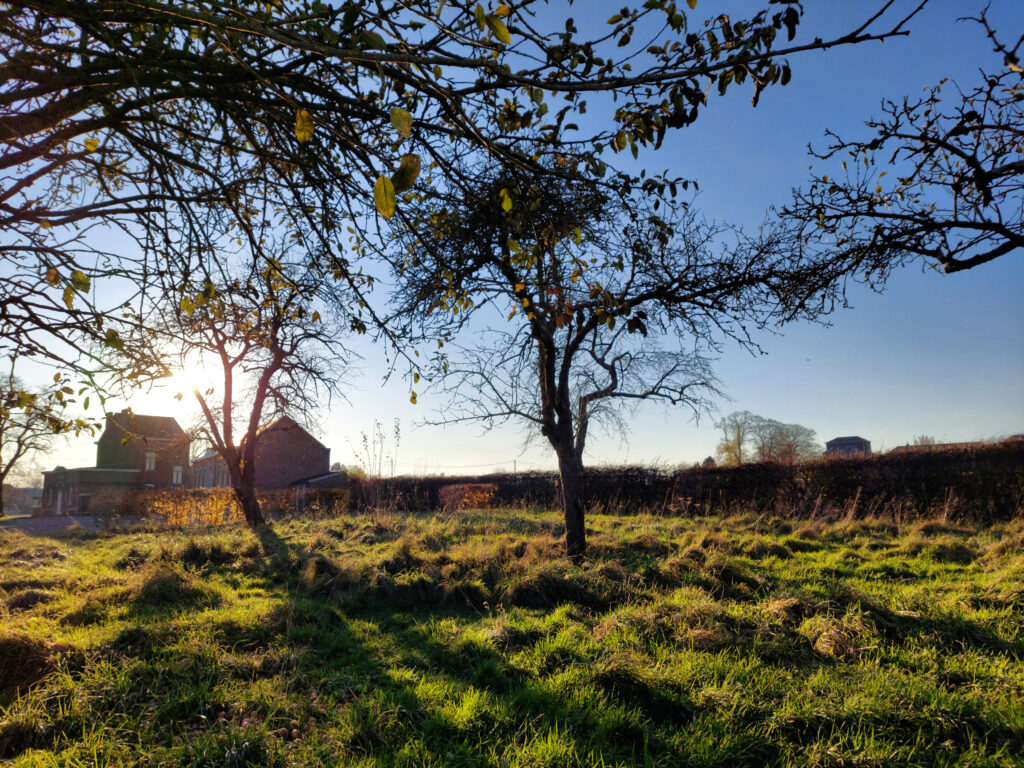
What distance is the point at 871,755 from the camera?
10.1 feet

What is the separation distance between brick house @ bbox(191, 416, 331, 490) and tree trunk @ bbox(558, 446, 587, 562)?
2796 centimetres

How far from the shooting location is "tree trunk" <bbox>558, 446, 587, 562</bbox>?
825 cm

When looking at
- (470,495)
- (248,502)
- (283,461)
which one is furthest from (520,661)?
(283,461)

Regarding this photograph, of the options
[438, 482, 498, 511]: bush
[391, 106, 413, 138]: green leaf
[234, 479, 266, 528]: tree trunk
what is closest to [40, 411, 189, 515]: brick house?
[438, 482, 498, 511]: bush

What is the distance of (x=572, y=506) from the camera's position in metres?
8.28

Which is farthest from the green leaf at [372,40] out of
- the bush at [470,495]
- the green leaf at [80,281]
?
the bush at [470,495]

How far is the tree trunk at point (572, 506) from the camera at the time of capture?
27.1 ft

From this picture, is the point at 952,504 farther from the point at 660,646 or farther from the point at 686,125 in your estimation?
the point at 686,125

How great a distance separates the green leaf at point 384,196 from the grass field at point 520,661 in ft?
9.88

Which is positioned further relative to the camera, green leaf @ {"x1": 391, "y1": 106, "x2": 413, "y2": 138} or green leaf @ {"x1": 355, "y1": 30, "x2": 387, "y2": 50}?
green leaf @ {"x1": 355, "y1": 30, "x2": 387, "y2": 50}

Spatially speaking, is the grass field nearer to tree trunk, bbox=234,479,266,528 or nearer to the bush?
tree trunk, bbox=234,479,266,528

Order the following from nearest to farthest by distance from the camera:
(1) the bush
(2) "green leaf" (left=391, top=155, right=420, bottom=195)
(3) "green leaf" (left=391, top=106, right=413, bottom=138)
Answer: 1. (3) "green leaf" (left=391, top=106, right=413, bottom=138)
2. (2) "green leaf" (left=391, top=155, right=420, bottom=195)
3. (1) the bush

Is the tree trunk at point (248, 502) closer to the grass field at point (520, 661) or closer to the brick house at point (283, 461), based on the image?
the grass field at point (520, 661)

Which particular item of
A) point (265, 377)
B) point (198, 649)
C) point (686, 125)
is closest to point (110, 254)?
point (198, 649)
